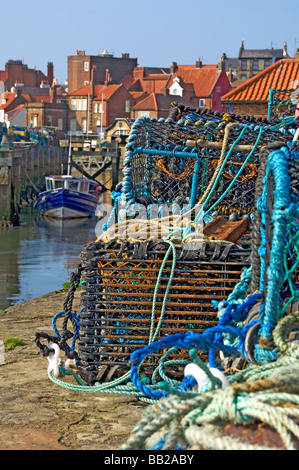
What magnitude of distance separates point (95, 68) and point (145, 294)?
87243mm

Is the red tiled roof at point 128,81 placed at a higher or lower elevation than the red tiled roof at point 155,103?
higher

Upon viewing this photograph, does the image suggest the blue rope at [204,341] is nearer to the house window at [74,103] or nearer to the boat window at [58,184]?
the boat window at [58,184]

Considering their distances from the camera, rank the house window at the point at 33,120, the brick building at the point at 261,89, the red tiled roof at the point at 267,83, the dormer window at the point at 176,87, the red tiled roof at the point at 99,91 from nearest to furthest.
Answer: the brick building at the point at 261,89
the red tiled roof at the point at 267,83
the dormer window at the point at 176,87
the red tiled roof at the point at 99,91
the house window at the point at 33,120

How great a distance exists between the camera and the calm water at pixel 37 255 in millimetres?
16500

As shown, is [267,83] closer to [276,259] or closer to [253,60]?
[276,259]

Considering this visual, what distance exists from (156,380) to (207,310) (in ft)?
1.96

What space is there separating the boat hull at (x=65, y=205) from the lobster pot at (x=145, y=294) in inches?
1141

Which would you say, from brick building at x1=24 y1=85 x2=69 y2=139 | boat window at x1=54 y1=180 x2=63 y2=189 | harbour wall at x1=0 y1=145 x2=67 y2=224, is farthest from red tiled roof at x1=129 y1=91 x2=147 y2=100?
boat window at x1=54 y1=180 x2=63 y2=189

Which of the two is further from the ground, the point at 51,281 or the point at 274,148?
the point at 274,148

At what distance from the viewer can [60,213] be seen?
111 feet

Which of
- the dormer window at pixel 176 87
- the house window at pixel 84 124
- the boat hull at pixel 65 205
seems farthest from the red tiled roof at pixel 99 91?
the boat hull at pixel 65 205

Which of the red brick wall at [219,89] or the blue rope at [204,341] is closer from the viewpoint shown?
the blue rope at [204,341]

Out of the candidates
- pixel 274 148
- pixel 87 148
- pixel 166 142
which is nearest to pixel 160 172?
pixel 166 142
